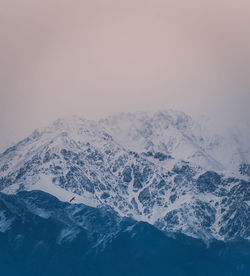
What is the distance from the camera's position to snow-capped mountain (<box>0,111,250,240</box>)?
29469 mm

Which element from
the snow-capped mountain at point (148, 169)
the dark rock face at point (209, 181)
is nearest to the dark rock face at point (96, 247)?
the snow-capped mountain at point (148, 169)

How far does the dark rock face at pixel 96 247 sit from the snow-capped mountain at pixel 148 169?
449mm

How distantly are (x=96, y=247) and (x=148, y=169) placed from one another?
4.13 meters

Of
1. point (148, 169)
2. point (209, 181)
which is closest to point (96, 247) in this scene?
point (148, 169)

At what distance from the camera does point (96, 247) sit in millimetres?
28859

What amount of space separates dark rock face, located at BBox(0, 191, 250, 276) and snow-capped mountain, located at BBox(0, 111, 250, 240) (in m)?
0.45

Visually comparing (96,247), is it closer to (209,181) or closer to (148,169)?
(148,169)

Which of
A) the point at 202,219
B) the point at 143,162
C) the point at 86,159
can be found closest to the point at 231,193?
the point at 202,219

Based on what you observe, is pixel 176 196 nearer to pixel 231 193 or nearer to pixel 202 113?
pixel 231 193

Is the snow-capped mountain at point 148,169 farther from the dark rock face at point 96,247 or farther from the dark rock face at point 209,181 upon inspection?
the dark rock face at point 96,247

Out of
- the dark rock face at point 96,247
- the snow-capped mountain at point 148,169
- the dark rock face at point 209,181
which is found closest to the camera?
the dark rock face at point 96,247

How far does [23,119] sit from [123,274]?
21.7ft

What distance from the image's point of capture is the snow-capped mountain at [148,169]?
29.5 meters

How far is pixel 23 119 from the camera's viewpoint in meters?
29.1
